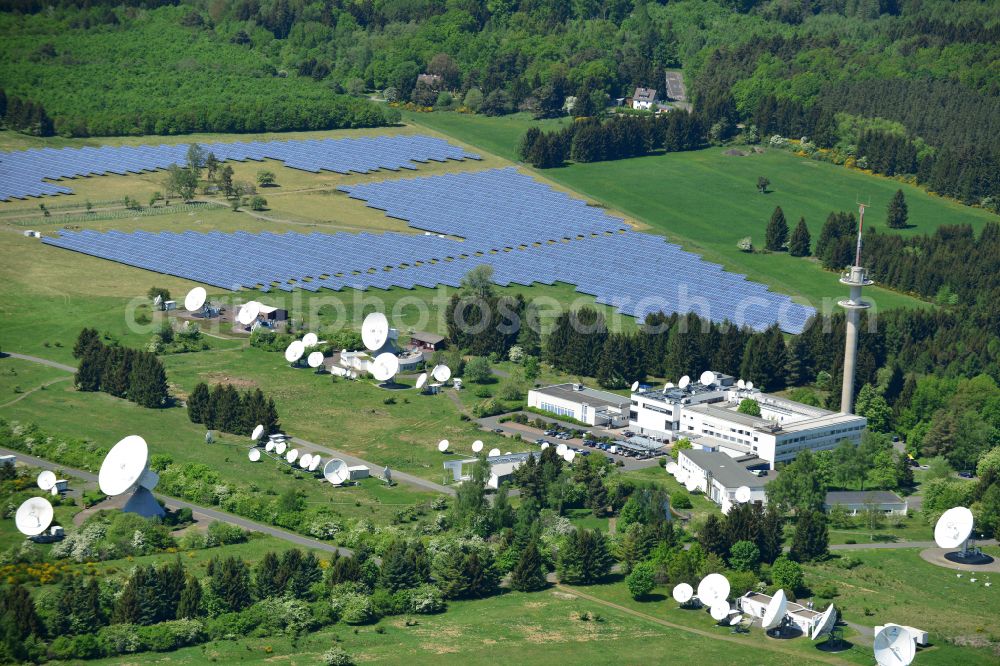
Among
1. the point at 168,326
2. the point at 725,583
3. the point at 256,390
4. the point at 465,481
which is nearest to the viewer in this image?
the point at 725,583

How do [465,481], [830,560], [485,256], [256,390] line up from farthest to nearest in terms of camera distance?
[485,256] → [256,390] → [465,481] → [830,560]

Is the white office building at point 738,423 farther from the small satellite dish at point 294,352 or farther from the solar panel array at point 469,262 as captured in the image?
the small satellite dish at point 294,352

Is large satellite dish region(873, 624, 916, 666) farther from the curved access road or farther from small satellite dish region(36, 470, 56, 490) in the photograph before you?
small satellite dish region(36, 470, 56, 490)

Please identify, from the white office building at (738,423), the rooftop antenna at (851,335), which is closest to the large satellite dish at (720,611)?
the white office building at (738,423)

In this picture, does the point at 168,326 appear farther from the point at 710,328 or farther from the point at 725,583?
the point at 725,583

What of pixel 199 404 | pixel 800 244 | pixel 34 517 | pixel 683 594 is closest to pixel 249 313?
pixel 199 404

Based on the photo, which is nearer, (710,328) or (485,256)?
→ (710,328)

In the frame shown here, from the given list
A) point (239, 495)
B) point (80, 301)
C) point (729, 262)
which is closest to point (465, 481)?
point (239, 495)

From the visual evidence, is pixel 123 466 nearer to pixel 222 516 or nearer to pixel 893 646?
pixel 222 516
